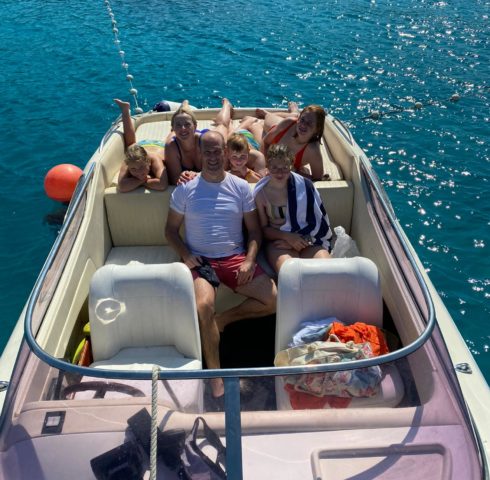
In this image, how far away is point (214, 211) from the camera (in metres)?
3.51

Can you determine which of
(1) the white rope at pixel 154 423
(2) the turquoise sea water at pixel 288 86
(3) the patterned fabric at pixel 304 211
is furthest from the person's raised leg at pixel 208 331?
(2) the turquoise sea water at pixel 288 86

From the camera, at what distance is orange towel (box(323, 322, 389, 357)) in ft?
8.69

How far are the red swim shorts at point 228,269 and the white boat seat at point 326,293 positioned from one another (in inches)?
24.9

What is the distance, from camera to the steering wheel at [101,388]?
6.27ft

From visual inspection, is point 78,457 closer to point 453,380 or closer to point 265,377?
point 265,377

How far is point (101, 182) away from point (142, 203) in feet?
1.27

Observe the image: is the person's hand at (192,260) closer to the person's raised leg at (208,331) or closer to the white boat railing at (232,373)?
the person's raised leg at (208,331)

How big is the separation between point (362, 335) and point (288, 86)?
7.78m

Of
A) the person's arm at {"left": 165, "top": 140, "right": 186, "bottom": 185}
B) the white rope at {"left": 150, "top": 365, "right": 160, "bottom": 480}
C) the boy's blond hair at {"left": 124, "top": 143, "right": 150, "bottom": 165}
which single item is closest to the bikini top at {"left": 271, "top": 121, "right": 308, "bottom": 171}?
Result: the person's arm at {"left": 165, "top": 140, "right": 186, "bottom": 185}

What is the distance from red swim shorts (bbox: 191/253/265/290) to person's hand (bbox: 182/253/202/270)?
45 millimetres

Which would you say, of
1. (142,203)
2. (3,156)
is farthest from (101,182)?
(3,156)

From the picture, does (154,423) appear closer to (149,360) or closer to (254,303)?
(149,360)

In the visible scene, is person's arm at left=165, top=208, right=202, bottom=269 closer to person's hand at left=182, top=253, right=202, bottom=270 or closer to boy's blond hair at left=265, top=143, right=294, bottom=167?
person's hand at left=182, top=253, right=202, bottom=270

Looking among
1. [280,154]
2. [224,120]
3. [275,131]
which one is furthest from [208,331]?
[224,120]
